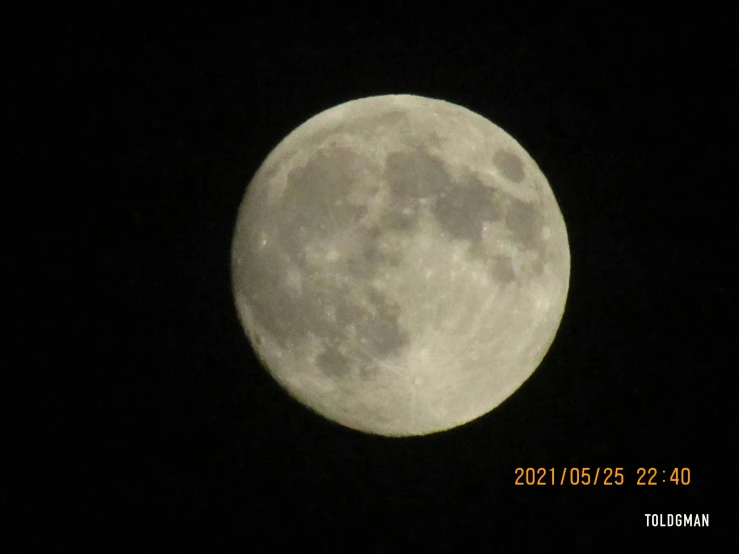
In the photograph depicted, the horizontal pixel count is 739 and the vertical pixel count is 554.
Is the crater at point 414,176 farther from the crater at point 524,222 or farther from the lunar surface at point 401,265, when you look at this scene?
the crater at point 524,222

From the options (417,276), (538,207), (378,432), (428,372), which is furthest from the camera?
(378,432)

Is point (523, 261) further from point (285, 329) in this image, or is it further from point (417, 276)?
point (285, 329)

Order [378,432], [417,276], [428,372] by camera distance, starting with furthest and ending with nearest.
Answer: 1. [378,432]
2. [428,372]
3. [417,276]

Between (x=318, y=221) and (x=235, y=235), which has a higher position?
(x=235, y=235)

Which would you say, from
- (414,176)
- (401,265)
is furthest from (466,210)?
(401,265)

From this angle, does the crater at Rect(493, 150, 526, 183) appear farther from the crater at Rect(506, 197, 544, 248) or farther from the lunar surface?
the crater at Rect(506, 197, 544, 248)

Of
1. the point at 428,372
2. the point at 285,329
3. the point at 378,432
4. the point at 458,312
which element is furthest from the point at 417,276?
the point at 378,432

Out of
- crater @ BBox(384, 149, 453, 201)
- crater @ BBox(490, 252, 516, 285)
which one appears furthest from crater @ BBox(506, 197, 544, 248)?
crater @ BBox(384, 149, 453, 201)
